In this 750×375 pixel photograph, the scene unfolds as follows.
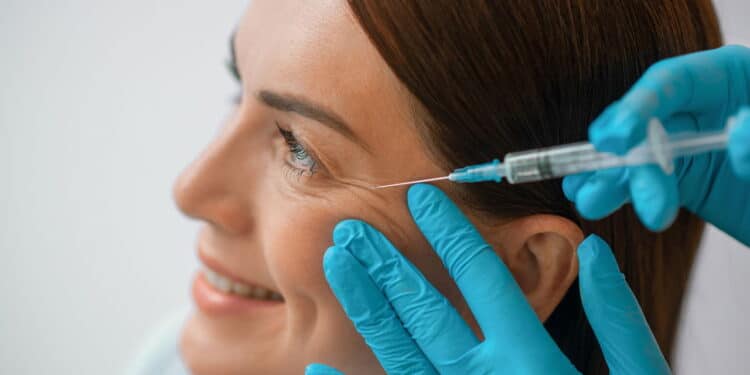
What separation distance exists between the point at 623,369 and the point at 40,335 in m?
1.92

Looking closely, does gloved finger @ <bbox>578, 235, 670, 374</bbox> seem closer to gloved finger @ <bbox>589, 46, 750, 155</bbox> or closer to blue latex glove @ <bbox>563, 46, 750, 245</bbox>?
blue latex glove @ <bbox>563, 46, 750, 245</bbox>

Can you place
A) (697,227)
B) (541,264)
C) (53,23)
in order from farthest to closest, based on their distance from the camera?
(53,23)
(697,227)
(541,264)

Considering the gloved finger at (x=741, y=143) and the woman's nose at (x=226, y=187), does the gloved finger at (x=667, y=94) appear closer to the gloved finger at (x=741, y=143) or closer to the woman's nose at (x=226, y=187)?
the gloved finger at (x=741, y=143)

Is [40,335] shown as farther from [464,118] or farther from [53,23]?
[464,118]

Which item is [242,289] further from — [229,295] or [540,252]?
[540,252]

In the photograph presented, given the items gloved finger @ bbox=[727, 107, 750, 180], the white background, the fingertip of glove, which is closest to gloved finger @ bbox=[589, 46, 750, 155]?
gloved finger @ bbox=[727, 107, 750, 180]

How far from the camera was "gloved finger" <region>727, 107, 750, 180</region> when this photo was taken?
0.80m

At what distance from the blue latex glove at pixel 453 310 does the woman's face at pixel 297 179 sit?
2.3 inches

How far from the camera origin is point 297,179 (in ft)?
3.98

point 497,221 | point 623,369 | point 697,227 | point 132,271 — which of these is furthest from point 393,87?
point 132,271

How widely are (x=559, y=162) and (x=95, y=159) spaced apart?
1762 mm

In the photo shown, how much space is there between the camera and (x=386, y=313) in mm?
1160

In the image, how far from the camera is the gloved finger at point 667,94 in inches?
34.2

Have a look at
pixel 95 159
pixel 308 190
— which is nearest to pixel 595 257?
pixel 308 190
